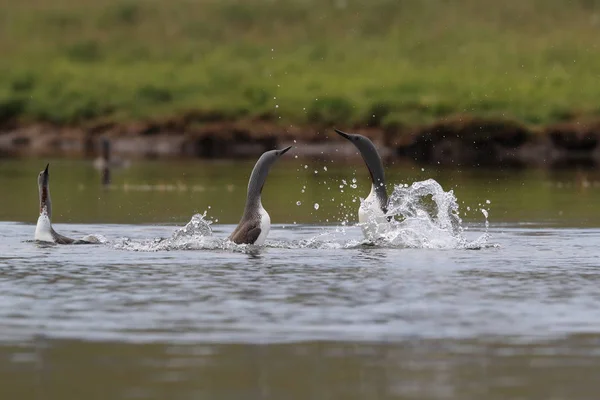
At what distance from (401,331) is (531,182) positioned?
2668cm

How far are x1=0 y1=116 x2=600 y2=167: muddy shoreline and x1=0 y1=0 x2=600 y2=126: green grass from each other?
1.80m

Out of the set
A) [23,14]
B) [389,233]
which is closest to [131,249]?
[389,233]

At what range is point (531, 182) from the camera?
3941 centimetres

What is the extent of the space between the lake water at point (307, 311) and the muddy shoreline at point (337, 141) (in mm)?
27742

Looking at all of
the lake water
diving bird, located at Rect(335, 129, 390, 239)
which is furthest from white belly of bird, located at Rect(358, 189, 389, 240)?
the lake water

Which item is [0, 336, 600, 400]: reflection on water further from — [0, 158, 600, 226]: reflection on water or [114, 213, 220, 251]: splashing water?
[0, 158, 600, 226]: reflection on water

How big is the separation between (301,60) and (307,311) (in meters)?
70.3

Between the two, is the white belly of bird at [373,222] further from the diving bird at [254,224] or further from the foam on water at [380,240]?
the diving bird at [254,224]

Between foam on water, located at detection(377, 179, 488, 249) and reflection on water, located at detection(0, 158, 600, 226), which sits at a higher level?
reflection on water, located at detection(0, 158, 600, 226)

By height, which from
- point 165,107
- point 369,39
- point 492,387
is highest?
point 369,39

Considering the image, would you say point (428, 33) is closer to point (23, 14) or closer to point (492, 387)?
point (23, 14)

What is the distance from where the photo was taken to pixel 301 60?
276 ft

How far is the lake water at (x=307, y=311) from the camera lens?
11.2 meters

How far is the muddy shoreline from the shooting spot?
54250mm
